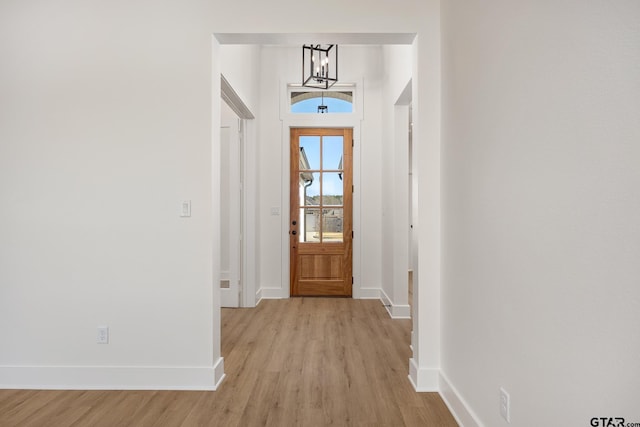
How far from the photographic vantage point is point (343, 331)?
12.3ft

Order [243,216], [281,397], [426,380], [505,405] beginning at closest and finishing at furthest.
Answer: [505,405] < [281,397] < [426,380] < [243,216]

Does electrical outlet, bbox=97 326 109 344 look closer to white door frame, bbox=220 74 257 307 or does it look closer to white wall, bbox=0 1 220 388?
white wall, bbox=0 1 220 388

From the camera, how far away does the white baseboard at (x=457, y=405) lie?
195 cm

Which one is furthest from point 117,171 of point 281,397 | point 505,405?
point 505,405

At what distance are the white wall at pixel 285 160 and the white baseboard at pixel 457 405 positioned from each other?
2.83m

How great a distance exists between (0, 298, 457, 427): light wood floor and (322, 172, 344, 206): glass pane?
2219mm

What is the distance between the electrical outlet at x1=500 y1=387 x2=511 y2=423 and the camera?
1.58m

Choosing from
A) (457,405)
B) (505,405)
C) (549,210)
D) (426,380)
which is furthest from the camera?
(426,380)

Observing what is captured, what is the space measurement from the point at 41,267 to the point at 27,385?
795 millimetres

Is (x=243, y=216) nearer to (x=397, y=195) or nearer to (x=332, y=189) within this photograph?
(x=332, y=189)

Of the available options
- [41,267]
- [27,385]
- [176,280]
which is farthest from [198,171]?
[27,385]

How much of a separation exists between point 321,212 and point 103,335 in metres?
3.25

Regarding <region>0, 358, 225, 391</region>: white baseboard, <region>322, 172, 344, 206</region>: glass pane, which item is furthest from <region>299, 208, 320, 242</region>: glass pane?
<region>0, 358, 225, 391</region>: white baseboard

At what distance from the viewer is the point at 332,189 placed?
535 centimetres
